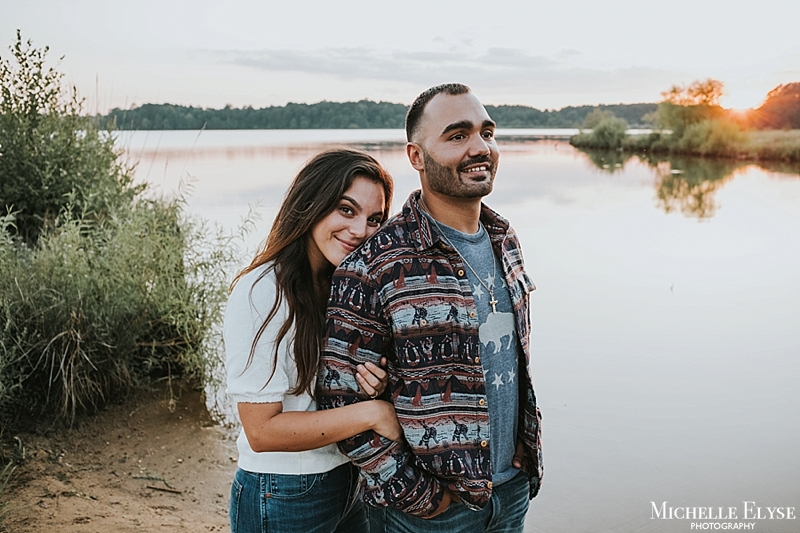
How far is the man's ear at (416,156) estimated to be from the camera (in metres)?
2.39

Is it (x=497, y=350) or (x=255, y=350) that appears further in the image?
(x=497, y=350)

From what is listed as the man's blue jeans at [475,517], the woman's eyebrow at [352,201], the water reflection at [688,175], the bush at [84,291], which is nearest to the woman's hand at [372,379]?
the man's blue jeans at [475,517]

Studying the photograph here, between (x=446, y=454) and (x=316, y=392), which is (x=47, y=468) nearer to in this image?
(x=316, y=392)

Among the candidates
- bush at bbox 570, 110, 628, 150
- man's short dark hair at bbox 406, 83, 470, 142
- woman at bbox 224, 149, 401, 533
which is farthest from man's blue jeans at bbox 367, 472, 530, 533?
bush at bbox 570, 110, 628, 150

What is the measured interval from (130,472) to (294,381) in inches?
111

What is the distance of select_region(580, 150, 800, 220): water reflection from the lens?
20.0 metres

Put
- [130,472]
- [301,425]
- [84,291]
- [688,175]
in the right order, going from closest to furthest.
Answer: [301,425] → [130,472] → [84,291] → [688,175]

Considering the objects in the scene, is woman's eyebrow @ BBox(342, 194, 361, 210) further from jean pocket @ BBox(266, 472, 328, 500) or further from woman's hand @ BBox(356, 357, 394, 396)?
jean pocket @ BBox(266, 472, 328, 500)

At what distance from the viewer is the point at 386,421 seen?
7.00ft

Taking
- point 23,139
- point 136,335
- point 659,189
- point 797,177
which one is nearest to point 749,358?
point 136,335

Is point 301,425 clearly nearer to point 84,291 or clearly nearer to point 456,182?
point 456,182

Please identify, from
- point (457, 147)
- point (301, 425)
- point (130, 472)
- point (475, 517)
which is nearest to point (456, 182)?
point (457, 147)

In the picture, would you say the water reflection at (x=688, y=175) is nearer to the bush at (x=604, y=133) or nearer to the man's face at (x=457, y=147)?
the bush at (x=604, y=133)

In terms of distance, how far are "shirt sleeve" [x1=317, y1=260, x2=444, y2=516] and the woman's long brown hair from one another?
0.06 metres
